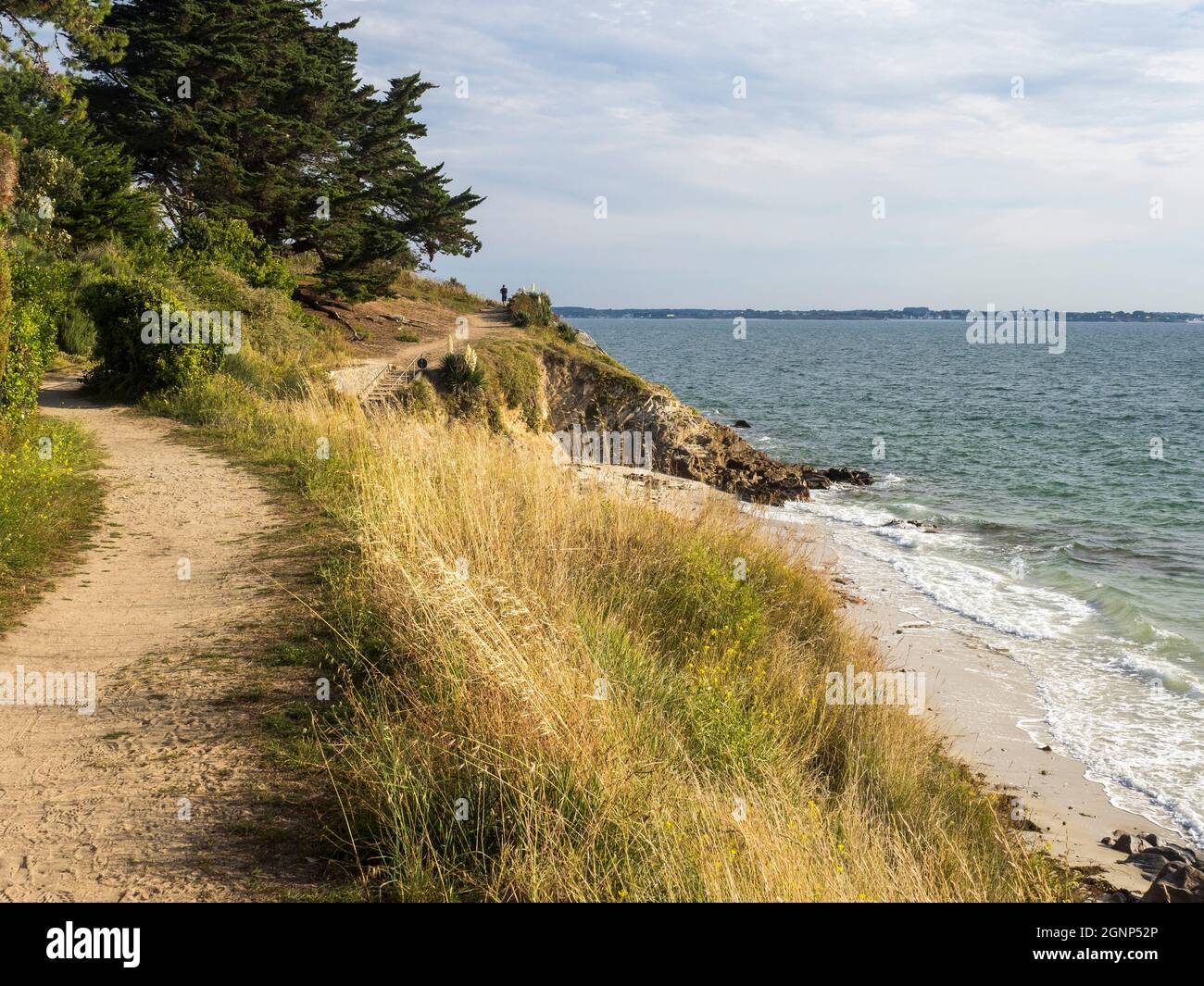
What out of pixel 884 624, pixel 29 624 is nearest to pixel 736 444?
pixel 884 624

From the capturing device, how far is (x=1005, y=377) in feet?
240

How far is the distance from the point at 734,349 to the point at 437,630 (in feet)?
396

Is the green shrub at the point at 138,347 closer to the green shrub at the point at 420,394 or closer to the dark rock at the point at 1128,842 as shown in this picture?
the green shrub at the point at 420,394

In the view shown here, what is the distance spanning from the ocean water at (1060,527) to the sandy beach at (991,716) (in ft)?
1.03

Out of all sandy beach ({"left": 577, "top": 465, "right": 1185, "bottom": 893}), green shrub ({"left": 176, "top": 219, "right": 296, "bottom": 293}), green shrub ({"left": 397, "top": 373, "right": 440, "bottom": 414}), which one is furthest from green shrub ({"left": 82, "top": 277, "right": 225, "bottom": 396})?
sandy beach ({"left": 577, "top": 465, "right": 1185, "bottom": 893})

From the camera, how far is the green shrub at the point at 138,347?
18047mm

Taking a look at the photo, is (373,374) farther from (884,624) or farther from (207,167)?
(884,624)

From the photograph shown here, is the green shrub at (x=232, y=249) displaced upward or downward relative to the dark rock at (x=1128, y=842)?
upward

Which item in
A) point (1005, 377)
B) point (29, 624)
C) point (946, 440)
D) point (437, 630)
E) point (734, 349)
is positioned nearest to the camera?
point (437, 630)

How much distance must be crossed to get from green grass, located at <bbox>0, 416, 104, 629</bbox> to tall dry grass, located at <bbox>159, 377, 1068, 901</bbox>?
2578 millimetres

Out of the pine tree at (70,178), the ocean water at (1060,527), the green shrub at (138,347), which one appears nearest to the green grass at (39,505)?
the green shrub at (138,347)

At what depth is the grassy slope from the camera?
163 inches

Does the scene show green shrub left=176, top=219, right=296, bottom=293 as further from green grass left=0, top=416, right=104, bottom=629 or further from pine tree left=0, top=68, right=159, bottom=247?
green grass left=0, top=416, right=104, bottom=629

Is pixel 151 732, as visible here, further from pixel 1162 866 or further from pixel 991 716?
pixel 991 716
